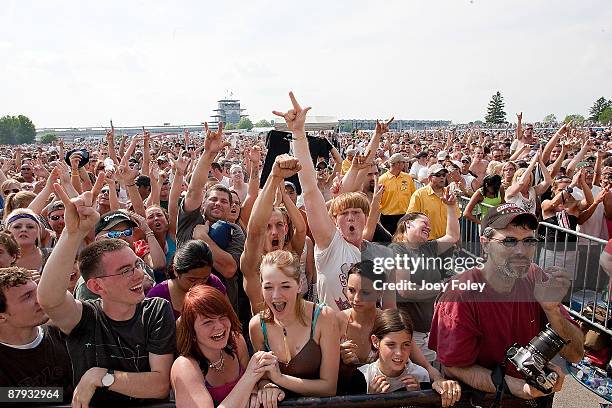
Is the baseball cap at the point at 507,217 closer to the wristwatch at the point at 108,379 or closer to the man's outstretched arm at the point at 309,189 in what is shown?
the man's outstretched arm at the point at 309,189

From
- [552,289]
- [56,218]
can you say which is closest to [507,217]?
[552,289]

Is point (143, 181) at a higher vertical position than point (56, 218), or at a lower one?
higher

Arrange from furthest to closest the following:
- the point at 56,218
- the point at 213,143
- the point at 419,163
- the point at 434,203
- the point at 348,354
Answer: the point at 419,163
the point at 434,203
the point at 56,218
the point at 213,143
the point at 348,354

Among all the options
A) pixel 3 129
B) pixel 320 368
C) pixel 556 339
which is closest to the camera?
pixel 556 339

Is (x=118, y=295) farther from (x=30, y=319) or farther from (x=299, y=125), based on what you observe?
(x=299, y=125)

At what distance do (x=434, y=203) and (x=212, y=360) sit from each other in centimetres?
412

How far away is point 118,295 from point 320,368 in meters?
1.04

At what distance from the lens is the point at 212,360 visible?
88.0 inches

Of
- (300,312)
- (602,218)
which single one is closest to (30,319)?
(300,312)

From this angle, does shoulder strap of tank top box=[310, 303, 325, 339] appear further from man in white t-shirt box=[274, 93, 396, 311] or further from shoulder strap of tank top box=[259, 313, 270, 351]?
man in white t-shirt box=[274, 93, 396, 311]

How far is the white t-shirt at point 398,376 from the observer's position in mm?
2338

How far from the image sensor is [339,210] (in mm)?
3453

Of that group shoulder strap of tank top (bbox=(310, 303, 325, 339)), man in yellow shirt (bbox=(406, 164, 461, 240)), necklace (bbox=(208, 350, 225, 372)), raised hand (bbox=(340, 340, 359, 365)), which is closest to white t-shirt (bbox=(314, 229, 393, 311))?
raised hand (bbox=(340, 340, 359, 365))

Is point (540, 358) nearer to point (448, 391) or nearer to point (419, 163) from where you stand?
point (448, 391)
